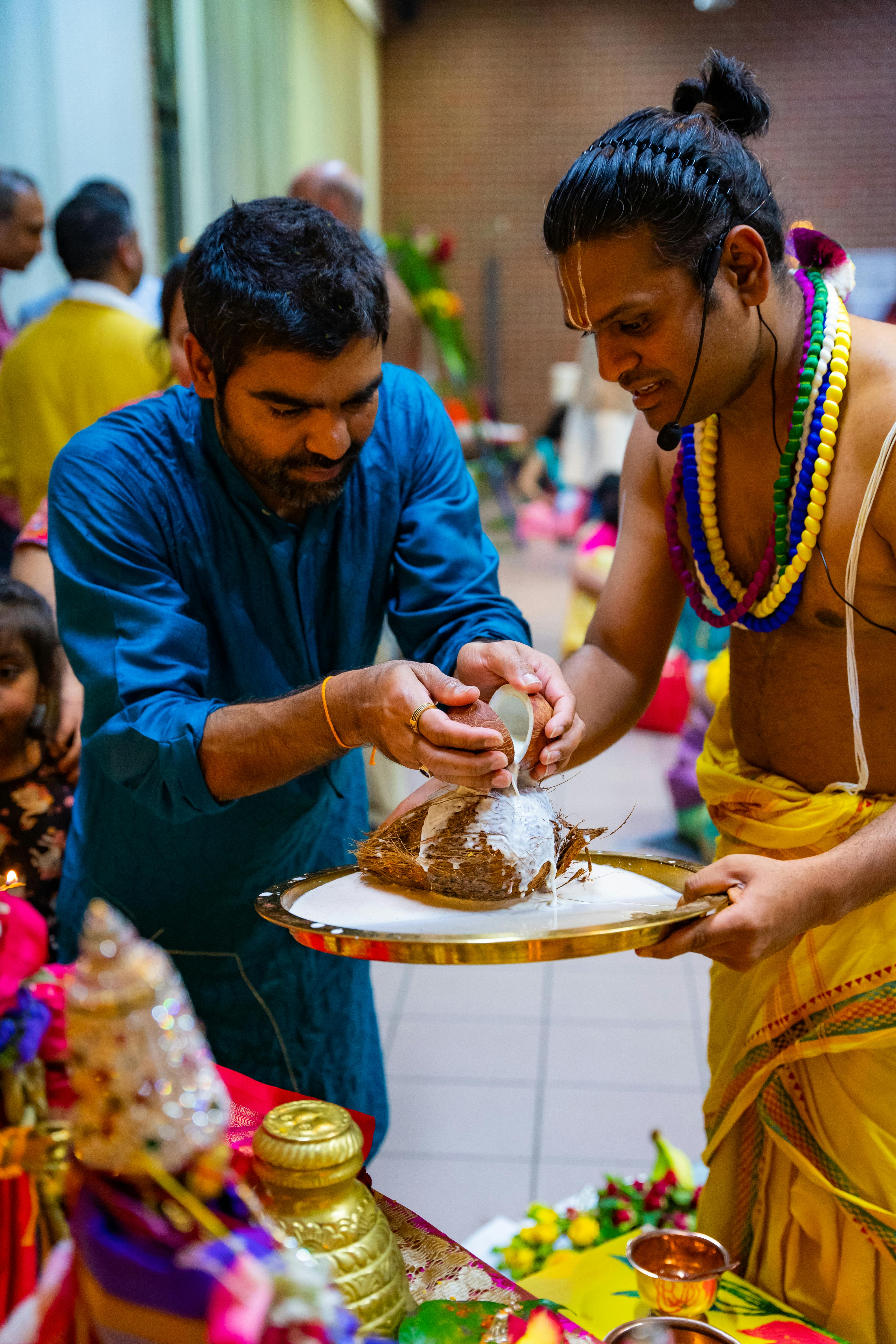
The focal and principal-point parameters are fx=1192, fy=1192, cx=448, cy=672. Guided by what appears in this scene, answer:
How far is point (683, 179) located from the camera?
141 cm

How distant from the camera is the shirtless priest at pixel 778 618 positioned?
4.68 ft

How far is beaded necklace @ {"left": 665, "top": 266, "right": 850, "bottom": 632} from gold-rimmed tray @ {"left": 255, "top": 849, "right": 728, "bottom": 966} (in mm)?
393

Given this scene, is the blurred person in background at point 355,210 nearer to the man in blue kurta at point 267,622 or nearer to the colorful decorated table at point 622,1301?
the man in blue kurta at point 267,622

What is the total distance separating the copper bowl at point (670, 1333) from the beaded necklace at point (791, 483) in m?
0.85

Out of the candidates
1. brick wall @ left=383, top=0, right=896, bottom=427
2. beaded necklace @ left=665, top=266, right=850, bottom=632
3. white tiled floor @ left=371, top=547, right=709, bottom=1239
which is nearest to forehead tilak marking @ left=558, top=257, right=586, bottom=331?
beaded necklace @ left=665, top=266, right=850, bottom=632

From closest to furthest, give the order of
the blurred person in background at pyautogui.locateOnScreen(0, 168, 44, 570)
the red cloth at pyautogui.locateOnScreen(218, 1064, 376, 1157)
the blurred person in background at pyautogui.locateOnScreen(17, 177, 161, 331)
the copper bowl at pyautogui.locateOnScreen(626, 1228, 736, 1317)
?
the red cloth at pyautogui.locateOnScreen(218, 1064, 376, 1157) < the copper bowl at pyautogui.locateOnScreen(626, 1228, 736, 1317) < the blurred person in background at pyautogui.locateOnScreen(17, 177, 161, 331) < the blurred person in background at pyautogui.locateOnScreen(0, 168, 44, 570)

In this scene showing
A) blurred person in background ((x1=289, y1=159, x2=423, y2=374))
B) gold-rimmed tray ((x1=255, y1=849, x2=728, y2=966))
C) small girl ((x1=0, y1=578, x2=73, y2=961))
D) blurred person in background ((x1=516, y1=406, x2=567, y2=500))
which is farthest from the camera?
blurred person in background ((x1=516, y1=406, x2=567, y2=500))

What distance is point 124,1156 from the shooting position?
72cm

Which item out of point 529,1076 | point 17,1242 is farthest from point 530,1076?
point 17,1242

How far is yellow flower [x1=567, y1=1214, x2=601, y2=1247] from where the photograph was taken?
2197 millimetres

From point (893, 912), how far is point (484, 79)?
1277 cm

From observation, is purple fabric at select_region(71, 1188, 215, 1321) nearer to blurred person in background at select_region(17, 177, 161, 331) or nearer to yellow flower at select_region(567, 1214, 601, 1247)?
yellow flower at select_region(567, 1214, 601, 1247)

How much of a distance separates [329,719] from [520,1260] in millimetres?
1323

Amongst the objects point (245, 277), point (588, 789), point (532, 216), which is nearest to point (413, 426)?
point (245, 277)
